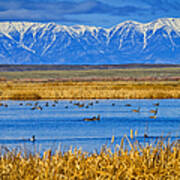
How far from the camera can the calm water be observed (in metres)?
23.7

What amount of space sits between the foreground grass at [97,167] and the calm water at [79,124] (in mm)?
8976

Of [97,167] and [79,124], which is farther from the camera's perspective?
[79,124]

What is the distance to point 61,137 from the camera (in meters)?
25.7

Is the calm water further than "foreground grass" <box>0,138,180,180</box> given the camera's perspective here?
Yes

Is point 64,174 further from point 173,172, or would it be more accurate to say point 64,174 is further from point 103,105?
point 103,105

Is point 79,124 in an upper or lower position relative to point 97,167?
upper

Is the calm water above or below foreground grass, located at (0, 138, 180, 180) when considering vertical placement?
above

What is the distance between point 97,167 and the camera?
9.52 meters

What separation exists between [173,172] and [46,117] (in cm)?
2832

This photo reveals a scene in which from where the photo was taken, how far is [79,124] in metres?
32.0

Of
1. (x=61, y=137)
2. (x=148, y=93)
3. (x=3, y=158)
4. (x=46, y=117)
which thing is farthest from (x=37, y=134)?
(x=148, y=93)

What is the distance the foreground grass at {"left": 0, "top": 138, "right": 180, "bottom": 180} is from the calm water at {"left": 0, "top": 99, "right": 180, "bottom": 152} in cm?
898

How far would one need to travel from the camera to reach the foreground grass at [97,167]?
901 cm

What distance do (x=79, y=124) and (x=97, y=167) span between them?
22481mm
